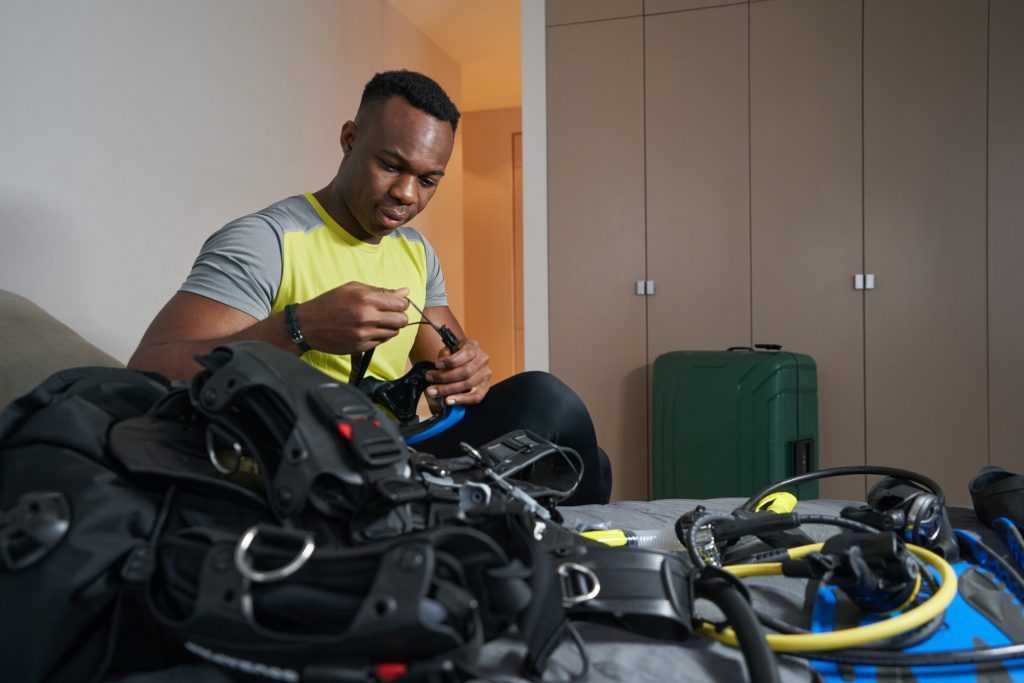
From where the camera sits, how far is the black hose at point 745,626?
53 centimetres

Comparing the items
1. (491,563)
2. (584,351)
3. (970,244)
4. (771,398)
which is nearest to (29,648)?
(491,563)

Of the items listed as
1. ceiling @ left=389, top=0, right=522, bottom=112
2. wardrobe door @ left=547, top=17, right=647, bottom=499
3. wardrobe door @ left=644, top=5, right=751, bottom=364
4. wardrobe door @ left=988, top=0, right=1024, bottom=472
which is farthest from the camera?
ceiling @ left=389, top=0, right=522, bottom=112

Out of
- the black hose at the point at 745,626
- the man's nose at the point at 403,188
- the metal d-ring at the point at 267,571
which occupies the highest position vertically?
the man's nose at the point at 403,188

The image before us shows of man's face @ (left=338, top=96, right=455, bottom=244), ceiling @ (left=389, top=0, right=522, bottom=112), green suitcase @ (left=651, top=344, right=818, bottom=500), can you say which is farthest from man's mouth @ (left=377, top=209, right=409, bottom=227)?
ceiling @ (left=389, top=0, right=522, bottom=112)

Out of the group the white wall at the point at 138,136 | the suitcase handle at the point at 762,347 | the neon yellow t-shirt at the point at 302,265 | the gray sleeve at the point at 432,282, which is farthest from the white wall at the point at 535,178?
the neon yellow t-shirt at the point at 302,265

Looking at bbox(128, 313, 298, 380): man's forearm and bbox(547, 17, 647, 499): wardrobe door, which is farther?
bbox(547, 17, 647, 499): wardrobe door

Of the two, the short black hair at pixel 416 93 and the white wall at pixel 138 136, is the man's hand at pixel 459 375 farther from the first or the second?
the white wall at pixel 138 136

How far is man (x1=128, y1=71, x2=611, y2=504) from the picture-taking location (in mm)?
1242

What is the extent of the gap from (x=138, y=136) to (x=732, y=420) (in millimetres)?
2319

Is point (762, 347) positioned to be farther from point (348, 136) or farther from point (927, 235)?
point (348, 136)

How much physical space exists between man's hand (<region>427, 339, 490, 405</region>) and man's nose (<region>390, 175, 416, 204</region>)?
14.1 inches

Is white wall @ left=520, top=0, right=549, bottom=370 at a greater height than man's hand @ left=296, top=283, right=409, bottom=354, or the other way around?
white wall @ left=520, top=0, right=549, bottom=370

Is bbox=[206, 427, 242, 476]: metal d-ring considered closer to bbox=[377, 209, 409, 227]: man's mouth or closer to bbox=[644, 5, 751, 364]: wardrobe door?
bbox=[377, 209, 409, 227]: man's mouth

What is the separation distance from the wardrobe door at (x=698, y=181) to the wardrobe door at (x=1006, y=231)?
946mm
